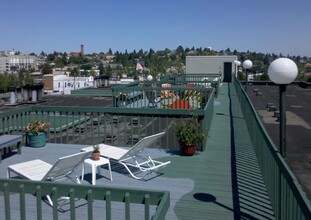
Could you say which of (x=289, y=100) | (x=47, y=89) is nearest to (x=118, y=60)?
(x=47, y=89)

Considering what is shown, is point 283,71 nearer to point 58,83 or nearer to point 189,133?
point 189,133

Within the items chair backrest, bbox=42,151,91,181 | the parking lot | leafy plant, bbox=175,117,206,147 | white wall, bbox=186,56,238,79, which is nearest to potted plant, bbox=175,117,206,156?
leafy plant, bbox=175,117,206,147

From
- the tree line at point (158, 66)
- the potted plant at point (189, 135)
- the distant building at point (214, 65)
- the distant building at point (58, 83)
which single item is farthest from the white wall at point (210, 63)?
the distant building at point (58, 83)

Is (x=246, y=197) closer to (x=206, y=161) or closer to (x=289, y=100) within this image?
(x=206, y=161)

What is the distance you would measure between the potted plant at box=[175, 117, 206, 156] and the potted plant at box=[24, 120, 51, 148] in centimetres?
288

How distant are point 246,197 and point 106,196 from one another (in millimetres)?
2353

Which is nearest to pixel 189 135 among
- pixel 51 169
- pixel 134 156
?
pixel 134 156

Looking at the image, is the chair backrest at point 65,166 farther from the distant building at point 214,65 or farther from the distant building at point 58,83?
the distant building at point 58,83

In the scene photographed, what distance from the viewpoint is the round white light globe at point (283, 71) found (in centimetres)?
457

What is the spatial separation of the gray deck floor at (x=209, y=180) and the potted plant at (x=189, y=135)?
174 millimetres

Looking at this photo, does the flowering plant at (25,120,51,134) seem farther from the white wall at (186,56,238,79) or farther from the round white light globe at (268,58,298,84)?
the white wall at (186,56,238,79)

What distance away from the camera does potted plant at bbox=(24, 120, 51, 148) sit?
7.30 metres

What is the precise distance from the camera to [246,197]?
4621 mm

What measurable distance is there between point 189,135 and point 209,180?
1.37 m
